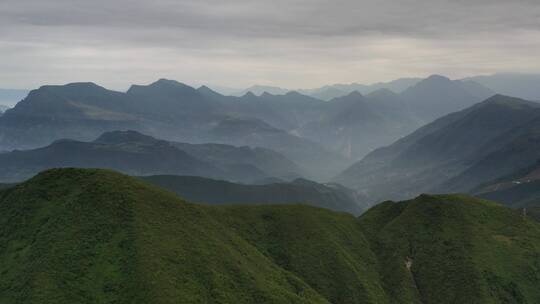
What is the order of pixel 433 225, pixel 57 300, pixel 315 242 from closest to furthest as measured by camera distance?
pixel 57 300
pixel 315 242
pixel 433 225

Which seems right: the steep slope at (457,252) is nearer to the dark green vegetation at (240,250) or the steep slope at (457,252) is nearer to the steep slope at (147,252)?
the dark green vegetation at (240,250)

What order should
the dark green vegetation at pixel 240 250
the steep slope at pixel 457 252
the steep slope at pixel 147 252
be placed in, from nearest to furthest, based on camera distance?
the steep slope at pixel 147 252
the dark green vegetation at pixel 240 250
the steep slope at pixel 457 252

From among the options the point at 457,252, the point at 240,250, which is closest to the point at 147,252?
the point at 240,250

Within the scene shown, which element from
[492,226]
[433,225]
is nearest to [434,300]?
[433,225]

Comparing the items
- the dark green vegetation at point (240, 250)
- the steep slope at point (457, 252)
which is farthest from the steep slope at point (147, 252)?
the steep slope at point (457, 252)

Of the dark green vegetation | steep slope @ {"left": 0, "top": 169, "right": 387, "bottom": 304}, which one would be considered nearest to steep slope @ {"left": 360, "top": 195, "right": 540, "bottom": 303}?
the dark green vegetation

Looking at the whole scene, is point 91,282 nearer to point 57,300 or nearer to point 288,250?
point 57,300

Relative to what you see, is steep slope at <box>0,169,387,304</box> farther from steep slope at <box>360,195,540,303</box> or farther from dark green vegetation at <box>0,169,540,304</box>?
steep slope at <box>360,195,540,303</box>

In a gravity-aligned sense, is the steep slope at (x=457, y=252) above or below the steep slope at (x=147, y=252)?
below
